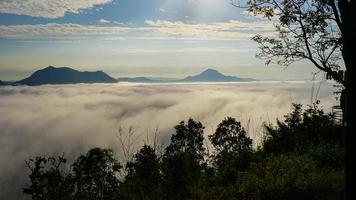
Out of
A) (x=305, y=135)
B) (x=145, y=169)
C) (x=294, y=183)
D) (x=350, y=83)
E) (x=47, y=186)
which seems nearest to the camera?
(x=350, y=83)

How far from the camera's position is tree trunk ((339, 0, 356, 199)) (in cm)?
897

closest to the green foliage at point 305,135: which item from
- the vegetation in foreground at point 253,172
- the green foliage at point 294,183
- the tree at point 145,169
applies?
the vegetation in foreground at point 253,172

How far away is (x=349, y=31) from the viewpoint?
31.0 ft

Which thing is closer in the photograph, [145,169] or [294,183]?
[294,183]

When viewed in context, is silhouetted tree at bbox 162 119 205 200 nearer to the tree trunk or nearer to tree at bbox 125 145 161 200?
tree at bbox 125 145 161 200

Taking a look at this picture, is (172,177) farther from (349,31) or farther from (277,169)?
(349,31)

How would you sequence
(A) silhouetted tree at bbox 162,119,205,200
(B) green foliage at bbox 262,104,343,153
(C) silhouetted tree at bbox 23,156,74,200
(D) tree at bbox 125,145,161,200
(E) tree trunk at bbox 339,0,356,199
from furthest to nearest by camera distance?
(B) green foliage at bbox 262,104,343,153, (D) tree at bbox 125,145,161,200, (A) silhouetted tree at bbox 162,119,205,200, (C) silhouetted tree at bbox 23,156,74,200, (E) tree trunk at bbox 339,0,356,199

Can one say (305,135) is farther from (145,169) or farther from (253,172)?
(145,169)

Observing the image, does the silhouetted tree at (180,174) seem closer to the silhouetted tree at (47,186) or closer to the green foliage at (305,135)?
the silhouetted tree at (47,186)

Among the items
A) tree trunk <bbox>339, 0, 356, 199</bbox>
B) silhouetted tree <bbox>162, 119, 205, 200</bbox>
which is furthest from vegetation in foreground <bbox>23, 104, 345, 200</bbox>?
tree trunk <bbox>339, 0, 356, 199</bbox>

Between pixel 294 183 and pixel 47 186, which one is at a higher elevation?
pixel 294 183

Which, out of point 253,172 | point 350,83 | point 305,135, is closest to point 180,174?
point 253,172

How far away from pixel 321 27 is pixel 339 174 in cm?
694

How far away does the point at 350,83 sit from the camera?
30.2 ft
